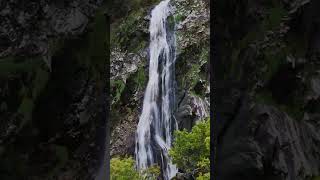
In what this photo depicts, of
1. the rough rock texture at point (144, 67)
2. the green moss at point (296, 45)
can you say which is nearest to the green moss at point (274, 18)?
the green moss at point (296, 45)

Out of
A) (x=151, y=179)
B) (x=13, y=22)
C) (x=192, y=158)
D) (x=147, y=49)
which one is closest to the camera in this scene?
(x=13, y=22)

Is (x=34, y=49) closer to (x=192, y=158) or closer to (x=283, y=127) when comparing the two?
(x=283, y=127)

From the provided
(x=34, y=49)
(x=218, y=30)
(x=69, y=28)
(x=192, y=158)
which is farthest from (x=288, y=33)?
(x=192, y=158)

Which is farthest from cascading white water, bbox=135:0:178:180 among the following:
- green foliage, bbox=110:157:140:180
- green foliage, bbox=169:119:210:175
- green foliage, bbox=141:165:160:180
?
green foliage, bbox=110:157:140:180

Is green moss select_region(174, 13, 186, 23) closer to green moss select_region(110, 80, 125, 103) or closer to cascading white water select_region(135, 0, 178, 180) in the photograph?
cascading white water select_region(135, 0, 178, 180)

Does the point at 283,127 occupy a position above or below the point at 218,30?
below

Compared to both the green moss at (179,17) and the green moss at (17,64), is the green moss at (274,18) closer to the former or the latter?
the green moss at (17,64)

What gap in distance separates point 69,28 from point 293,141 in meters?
1.80

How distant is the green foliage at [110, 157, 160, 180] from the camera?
1667cm

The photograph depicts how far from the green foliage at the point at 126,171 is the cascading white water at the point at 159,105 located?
2.01 feet

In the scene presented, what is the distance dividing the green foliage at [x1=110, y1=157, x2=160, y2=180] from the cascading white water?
0.61 meters

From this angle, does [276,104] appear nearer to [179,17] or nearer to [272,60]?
[272,60]

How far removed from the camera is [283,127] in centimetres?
352

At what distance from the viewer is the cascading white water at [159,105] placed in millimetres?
18609
